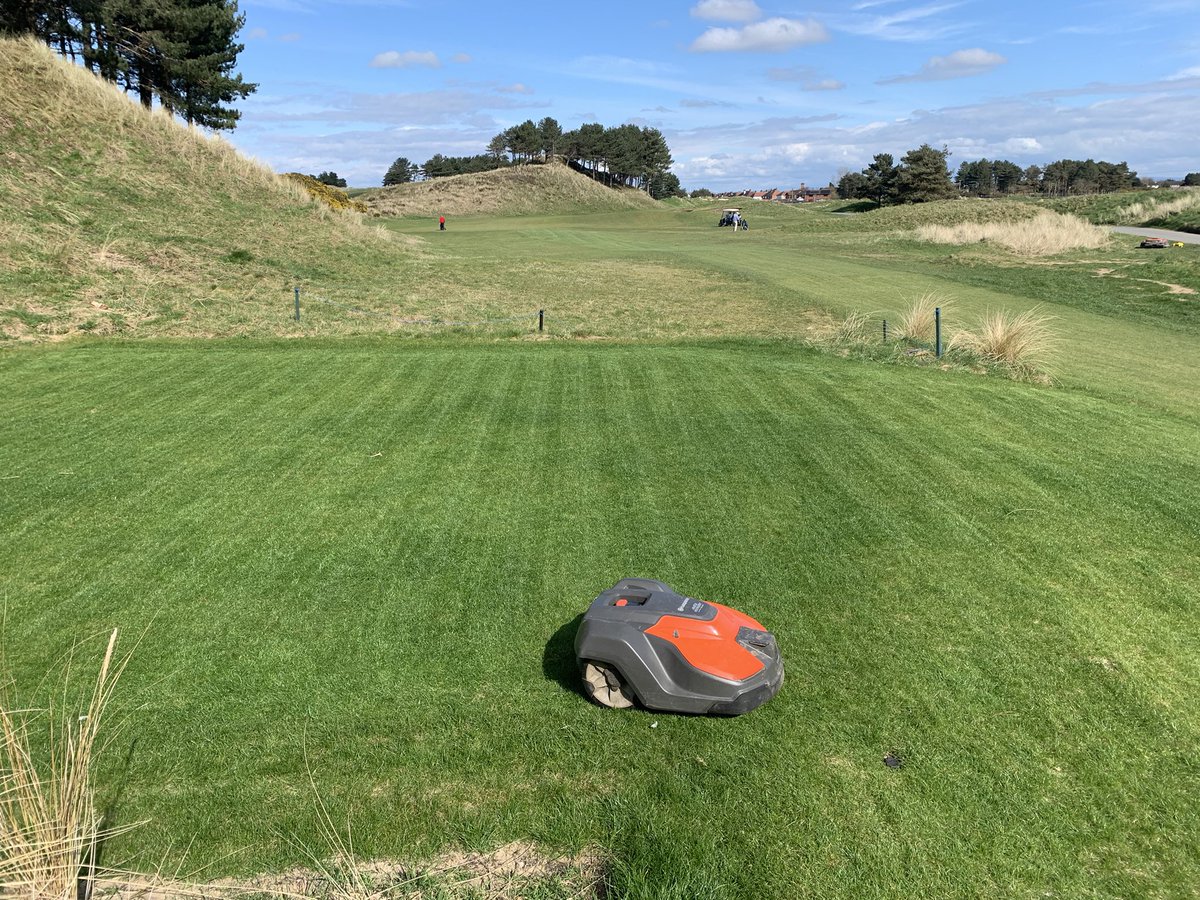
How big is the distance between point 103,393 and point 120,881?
9.45 meters

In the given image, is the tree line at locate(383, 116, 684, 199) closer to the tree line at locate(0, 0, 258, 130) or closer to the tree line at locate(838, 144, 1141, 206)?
the tree line at locate(838, 144, 1141, 206)

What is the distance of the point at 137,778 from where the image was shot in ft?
13.3

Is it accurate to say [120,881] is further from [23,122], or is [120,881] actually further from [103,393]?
[23,122]

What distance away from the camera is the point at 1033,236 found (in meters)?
39.1

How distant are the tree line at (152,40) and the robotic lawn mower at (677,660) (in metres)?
39.1

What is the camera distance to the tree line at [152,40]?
→ 33.5 metres

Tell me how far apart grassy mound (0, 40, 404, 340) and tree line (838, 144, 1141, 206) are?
6776cm

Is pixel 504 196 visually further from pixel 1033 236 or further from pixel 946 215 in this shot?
pixel 1033 236

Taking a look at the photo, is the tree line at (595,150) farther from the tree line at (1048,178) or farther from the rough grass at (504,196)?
the tree line at (1048,178)

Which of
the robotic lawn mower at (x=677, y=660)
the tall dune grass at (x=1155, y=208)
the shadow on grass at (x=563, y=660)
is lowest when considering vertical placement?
the shadow on grass at (x=563, y=660)

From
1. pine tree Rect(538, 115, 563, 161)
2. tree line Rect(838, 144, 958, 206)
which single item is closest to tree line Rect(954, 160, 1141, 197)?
tree line Rect(838, 144, 958, 206)

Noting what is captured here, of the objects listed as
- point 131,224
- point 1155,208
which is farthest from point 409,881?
point 1155,208

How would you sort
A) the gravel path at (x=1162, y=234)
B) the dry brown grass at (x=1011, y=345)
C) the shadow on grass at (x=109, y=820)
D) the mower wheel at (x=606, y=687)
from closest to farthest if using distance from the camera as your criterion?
the shadow on grass at (x=109, y=820)
the mower wheel at (x=606, y=687)
the dry brown grass at (x=1011, y=345)
the gravel path at (x=1162, y=234)

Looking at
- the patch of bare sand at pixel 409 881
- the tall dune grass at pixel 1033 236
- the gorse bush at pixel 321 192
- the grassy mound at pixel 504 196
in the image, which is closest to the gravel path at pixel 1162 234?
the tall dune grass at pixel 1033 236
